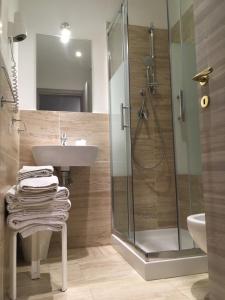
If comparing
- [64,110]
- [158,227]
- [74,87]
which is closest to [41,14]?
[74,87]

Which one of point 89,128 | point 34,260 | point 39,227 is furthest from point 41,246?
point 89,128

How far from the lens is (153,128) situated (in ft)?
8.55

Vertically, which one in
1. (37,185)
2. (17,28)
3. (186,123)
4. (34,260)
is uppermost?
(17,28)

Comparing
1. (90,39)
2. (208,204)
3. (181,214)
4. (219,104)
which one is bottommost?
(181,214)

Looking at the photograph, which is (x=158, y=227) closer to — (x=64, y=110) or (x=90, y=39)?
(x=64, y=110)

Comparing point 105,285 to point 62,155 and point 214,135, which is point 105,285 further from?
point 214,135

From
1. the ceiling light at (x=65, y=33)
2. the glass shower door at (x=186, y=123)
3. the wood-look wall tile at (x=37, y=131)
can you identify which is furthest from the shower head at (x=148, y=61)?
the wood-look wall tile at (x=37, y=131)

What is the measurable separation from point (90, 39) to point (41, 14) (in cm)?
51

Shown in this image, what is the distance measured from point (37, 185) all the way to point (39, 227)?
0.77 ft

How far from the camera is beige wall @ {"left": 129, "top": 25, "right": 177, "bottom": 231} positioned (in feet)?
Answer: 8.18

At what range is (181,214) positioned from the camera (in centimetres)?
204

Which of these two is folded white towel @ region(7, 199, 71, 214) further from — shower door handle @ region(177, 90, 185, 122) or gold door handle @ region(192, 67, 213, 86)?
shower door handle @ region(177, 90, 185, 122)

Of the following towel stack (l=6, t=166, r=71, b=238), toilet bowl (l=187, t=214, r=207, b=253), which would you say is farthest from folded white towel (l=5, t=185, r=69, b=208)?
toilet bowl (l=187, t=214, r=207, b=253)

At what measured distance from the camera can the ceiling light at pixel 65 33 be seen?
257 centimetres
